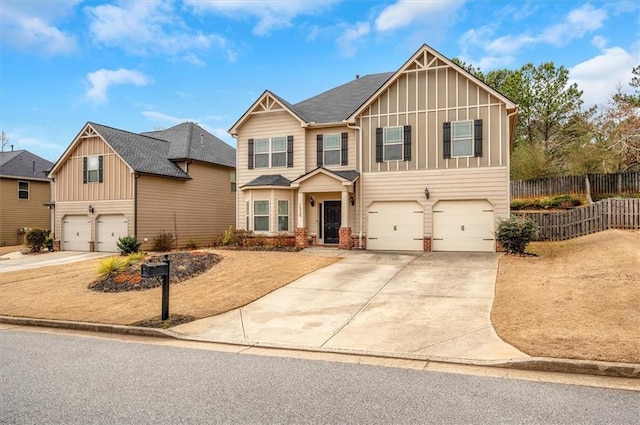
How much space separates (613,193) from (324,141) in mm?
16981

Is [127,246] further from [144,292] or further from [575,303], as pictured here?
[575,303]

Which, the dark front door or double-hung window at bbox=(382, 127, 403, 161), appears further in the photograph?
the dark front door

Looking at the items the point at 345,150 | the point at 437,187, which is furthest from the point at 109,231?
the point at 437,187

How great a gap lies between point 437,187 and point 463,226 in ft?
6.61

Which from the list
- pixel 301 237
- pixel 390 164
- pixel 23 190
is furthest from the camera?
pixel 23 190

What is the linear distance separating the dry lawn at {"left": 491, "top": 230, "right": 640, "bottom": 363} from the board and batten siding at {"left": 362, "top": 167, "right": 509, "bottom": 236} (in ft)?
12.3

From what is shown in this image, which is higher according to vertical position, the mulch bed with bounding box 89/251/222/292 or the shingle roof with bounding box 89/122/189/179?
the shingle roof with bounding box 89/122/189/179

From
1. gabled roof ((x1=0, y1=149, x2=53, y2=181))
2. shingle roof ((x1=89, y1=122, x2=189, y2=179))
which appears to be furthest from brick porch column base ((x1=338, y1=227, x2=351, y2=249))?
gabled roof ((x1=0, y1=149, x2=53, y2=181))

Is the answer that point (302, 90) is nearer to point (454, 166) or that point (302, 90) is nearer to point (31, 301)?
point (454, 166)

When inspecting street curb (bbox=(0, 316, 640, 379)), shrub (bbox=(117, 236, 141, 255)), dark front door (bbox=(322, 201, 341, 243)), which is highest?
dark front door (bbox=(322, 201, 341, 243))

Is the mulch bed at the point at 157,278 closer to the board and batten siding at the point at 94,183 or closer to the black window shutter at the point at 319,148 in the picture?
the black window shutter at the point at 319,148

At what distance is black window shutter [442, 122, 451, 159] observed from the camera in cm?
1797

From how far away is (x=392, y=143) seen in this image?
62.1ft

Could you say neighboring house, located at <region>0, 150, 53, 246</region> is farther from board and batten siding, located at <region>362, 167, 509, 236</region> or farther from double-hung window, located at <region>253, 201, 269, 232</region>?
board and batten siding, located at <region>362, 167, 509, 236</region>
